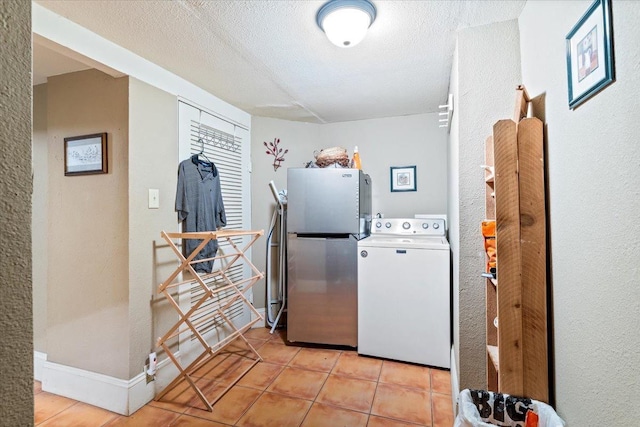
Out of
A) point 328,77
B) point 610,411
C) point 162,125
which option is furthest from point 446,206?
point 162,125

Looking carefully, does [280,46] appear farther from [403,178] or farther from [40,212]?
[40,212]

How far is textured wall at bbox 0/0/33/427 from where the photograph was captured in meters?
0.38

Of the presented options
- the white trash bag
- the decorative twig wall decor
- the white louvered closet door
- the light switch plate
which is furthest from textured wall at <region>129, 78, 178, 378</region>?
the white trash bag

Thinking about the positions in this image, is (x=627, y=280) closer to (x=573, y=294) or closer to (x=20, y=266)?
(x=573, y=294)

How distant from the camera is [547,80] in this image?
1073 millimetres

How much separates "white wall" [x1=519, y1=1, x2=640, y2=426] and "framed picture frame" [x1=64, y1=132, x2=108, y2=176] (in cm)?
222

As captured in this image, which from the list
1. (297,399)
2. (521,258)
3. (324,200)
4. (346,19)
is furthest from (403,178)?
(297,399)

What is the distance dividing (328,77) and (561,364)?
2.02m

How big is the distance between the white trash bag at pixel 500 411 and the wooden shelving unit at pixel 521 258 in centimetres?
3

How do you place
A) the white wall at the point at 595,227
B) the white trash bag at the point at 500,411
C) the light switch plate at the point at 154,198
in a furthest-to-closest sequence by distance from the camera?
the light switch plate at the point at 154,198 < the white trash bag at the point at 500,411 < the white wall at the point at 595,227

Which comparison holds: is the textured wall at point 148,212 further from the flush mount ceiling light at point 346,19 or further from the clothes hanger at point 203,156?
the flush mount ceiling light at point 346,19

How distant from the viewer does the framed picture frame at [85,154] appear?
5.82 feet

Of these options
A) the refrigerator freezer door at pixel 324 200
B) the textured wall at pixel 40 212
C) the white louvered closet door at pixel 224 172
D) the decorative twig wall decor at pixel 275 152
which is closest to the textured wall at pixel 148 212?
the white louvered closet door at pixel 224 172

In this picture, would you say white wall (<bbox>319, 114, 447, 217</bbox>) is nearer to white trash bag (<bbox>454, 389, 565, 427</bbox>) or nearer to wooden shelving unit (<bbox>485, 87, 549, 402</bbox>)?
wooden shelving unit (<bbox>485, 87, 549, 402</bbox>)
